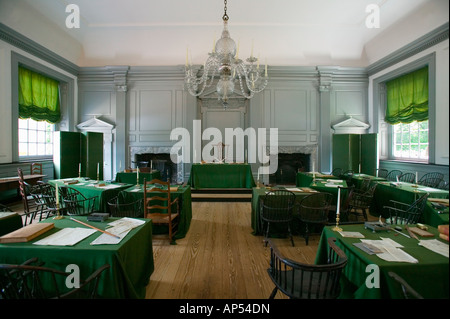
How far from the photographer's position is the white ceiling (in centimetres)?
661

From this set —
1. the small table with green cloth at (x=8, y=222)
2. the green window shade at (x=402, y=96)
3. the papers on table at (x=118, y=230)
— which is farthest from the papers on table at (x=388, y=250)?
the small table with green cloth at (x=8, y=222)

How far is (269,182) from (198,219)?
4.41 m

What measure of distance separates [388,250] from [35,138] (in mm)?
9434

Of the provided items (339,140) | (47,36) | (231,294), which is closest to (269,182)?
(339,140)

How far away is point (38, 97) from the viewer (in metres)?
7.07

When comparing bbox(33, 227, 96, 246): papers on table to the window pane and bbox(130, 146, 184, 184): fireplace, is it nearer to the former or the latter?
bbox(130, 146, 184, 184): fireplace

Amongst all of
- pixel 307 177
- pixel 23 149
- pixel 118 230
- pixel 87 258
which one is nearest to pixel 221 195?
pixel 307 177

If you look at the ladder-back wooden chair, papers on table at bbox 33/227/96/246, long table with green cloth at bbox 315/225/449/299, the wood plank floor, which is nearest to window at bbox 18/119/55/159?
the ladder-back wooden chair

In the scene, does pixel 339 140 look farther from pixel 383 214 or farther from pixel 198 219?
pixel 198 219

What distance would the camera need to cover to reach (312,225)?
13.1ft

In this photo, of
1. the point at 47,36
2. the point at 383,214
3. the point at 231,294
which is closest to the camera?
the point at 231,294

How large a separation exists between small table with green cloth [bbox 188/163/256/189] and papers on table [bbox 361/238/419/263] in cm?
475

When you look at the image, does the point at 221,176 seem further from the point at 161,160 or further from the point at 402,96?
the point at 402,96

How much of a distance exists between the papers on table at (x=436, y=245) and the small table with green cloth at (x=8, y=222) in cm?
394
